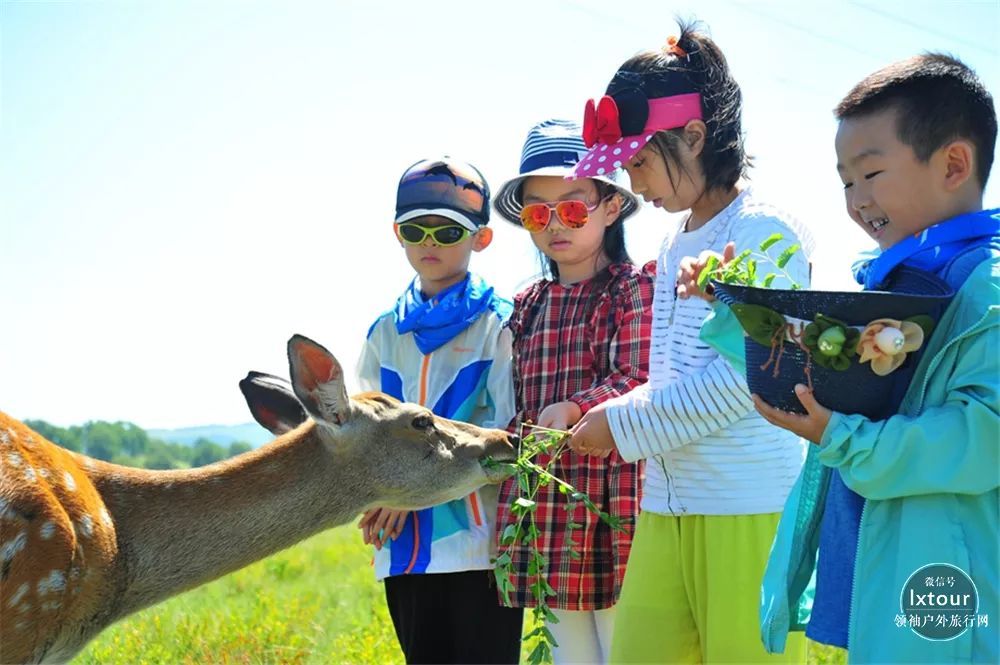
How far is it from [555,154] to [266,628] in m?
2.82

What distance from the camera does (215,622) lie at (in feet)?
19.3

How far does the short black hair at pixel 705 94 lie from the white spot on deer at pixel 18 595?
93.4 inches

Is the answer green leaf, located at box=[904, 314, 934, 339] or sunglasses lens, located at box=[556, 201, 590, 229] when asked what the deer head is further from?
green leaf, located at box=[904, 314, 934, 339]

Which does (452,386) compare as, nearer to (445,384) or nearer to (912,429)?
(445,384)

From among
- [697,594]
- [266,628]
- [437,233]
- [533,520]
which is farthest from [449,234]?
[266,628]

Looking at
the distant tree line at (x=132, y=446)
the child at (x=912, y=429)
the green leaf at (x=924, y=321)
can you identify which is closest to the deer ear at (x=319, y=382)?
the child at (x=912, y=429)

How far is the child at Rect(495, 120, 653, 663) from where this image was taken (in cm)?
385

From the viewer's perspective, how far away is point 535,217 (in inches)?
164

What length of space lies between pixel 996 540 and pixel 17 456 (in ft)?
9.40

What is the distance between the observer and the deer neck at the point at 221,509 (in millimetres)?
3828

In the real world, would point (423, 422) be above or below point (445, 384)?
below

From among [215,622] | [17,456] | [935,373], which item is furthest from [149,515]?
[935,373]

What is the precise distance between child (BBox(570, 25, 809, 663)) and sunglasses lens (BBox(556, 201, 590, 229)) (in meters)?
0.43

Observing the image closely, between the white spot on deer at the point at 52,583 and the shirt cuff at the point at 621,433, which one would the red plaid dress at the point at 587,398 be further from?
the white spot on deer at the point at 52,583
